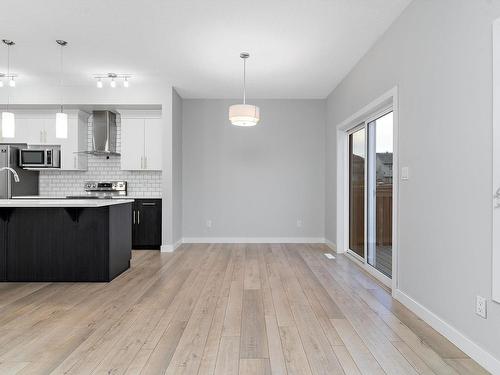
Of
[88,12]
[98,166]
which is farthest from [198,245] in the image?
[88,12]

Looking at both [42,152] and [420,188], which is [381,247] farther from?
[42,152]

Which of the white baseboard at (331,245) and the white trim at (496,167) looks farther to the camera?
the white baseboard at (331,245)

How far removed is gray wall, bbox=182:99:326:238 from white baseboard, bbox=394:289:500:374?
3581mm

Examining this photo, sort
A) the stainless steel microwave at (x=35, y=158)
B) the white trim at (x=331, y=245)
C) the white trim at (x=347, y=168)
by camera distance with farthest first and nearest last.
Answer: the stainless steel microwave at (x=35, y=158), the white trim at (x=331, y=245), the white trim at (x=347, y=168)

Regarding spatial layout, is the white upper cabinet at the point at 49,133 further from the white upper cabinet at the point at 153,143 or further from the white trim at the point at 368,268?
the white trim at the point at 368,268

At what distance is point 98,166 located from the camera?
6395 mm

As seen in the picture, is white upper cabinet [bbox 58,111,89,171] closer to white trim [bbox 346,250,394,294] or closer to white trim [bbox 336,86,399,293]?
white trim [bbox 336,86,399,293]

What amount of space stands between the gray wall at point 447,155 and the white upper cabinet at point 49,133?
5.25 meters

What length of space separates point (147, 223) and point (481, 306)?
5.00 meters

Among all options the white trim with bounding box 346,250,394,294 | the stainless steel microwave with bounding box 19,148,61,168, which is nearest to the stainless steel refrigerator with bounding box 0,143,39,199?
the stainless steel microwave with bounding box 19,148,61,168

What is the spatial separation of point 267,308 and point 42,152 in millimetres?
5146

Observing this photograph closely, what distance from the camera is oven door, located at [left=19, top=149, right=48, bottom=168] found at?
5.95m

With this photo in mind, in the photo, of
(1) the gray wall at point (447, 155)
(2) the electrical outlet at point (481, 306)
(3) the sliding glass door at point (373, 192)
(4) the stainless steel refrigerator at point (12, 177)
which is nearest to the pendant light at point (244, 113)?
(3) the sliding glass door at point (373, 192)

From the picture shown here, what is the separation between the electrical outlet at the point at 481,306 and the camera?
2.00 m
